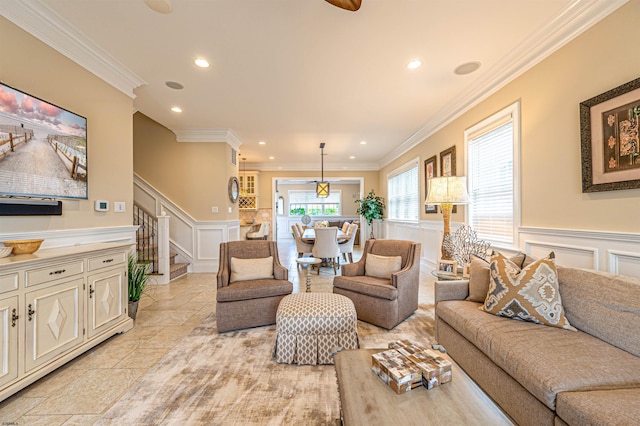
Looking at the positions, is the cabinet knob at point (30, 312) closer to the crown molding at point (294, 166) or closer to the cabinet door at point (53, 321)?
the cabinet door at point (53, 321)

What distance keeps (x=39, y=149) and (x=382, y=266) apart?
10.8 ft

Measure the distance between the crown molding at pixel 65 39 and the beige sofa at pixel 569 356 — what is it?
13.2ft

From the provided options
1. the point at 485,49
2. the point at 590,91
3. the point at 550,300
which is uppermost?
the point at 485,49

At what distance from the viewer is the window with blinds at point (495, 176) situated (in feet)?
9.21

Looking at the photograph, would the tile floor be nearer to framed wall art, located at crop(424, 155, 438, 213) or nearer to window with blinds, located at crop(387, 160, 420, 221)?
framed wall art, located at crop(424, 155, 438, 213)

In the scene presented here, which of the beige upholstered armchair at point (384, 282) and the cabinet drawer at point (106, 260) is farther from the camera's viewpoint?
the beige upholstered armchair at point (384, 282)

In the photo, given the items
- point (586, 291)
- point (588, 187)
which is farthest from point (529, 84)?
point (586, 291)

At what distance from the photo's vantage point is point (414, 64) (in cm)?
279

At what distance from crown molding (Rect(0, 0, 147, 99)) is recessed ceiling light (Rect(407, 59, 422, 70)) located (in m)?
3.12

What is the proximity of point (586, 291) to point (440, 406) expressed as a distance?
1.33 metres

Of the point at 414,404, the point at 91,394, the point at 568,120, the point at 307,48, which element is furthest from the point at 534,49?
the point at 91,394

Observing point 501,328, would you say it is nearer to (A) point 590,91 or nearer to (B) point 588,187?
(B) point 588,187

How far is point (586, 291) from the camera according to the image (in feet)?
5.25

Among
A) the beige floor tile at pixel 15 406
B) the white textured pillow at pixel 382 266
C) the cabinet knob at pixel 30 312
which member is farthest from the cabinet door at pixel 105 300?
the white textured pillow at pixel 382 266
